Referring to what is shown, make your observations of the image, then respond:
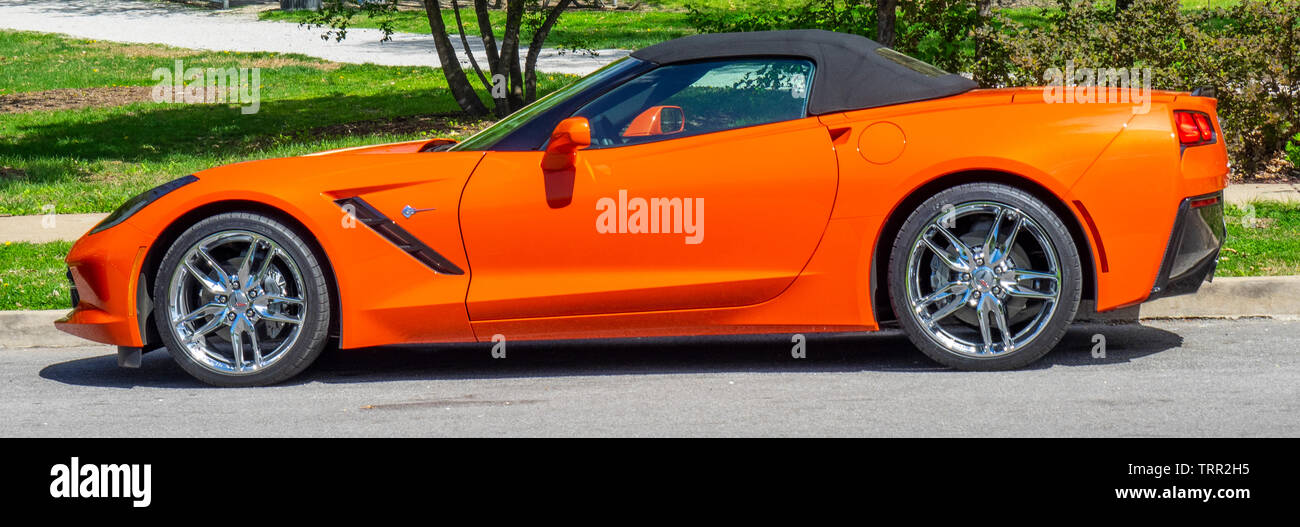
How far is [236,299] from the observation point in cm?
546

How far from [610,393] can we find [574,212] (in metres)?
0.74

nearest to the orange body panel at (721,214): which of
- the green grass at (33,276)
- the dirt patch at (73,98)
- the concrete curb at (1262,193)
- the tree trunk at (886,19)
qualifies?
the green grass at (33,276)

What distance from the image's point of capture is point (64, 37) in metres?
27.1

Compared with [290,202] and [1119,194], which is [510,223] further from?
[1119,194]

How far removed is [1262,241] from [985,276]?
3.08 m

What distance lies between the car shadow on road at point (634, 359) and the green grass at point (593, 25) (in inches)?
591

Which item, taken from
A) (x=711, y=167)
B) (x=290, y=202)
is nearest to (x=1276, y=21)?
(x=711, y=167)

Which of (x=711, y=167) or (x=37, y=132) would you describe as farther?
(x=37, y=132)

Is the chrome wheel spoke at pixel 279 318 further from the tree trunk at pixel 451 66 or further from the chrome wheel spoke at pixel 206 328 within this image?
the tree trunk at pixel 451 66

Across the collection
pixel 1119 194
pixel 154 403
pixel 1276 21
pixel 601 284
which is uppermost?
pixel 1276 21

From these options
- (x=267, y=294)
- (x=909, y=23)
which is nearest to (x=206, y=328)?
(x=267, y=294)

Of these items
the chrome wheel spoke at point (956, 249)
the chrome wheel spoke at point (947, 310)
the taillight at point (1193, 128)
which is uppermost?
the taillight at point (1193, 128)

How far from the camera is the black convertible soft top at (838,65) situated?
17.6ft

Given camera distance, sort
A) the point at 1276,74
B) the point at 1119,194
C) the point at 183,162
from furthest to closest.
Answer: the point at 183,162 < the point at 1276,74 < the point at 1119,194
